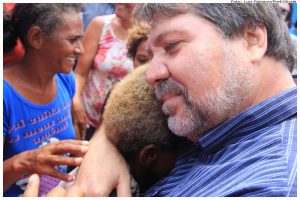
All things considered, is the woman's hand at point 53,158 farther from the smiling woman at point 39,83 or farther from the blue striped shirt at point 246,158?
the blue striped shirt at point 246,158

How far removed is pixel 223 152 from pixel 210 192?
168 mm

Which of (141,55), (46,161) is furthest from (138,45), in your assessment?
(46,161)

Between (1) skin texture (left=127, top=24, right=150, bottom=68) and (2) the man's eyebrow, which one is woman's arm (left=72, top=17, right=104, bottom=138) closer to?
(1) skin texture (left=127, top=24, right=150, bottom=68)

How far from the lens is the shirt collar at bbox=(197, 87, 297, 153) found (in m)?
1.04

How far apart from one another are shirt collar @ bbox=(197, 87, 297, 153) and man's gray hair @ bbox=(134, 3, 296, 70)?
0.19 meters

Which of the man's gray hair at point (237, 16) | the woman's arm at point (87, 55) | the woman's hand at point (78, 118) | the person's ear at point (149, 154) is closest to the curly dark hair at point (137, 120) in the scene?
the person's ear at point (149, 154)

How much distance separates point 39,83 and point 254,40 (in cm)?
130

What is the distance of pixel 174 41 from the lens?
3.67ft

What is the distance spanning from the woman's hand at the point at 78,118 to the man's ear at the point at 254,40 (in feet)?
5.35

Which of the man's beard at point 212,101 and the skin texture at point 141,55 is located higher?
the skin texture at point 141,55

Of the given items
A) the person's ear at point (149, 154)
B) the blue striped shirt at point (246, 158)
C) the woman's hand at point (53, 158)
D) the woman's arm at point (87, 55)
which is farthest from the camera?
the woman's arm at point (87, 55)

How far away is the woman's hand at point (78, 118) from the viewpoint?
255 cm

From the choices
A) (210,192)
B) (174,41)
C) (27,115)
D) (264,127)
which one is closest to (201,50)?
(174,41)

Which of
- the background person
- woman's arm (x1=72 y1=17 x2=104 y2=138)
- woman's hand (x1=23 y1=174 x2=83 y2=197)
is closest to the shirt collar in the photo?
woman's hand (x1=23 y1=174 x2=83 y2=197)
